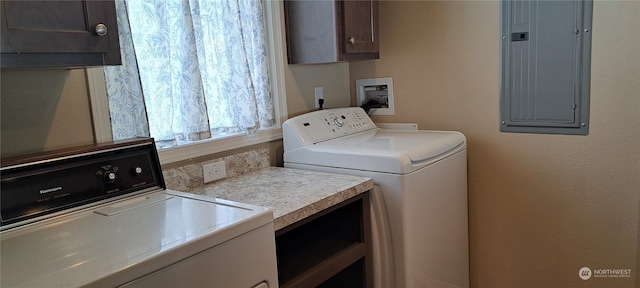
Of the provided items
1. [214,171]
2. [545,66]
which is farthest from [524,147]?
[214,171]

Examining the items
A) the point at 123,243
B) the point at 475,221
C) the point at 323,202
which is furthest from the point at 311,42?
the point at 123,243

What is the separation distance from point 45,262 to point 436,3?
2042mm

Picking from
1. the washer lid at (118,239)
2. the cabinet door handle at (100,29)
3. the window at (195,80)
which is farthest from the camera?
the window at (195,80)

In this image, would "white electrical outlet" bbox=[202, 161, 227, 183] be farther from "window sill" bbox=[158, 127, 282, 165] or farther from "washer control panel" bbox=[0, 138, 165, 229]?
"washer control panel" bbox=[0, 138, 165, 229]

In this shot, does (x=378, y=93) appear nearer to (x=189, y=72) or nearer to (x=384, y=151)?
(x=384, y=151)

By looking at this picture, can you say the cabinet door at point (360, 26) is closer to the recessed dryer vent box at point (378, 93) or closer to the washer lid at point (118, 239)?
the recessed dryer vent box at point (378, 93)

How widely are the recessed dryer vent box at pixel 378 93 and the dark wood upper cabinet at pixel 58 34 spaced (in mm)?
1621

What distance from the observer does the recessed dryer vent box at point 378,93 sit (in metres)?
2.55

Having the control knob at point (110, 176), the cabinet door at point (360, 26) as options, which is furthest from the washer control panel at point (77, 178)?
the cabinet door at point (360, 26)

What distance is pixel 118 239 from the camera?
1.07 m

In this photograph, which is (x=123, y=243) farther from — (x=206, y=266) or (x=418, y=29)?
(x=418, y=29)

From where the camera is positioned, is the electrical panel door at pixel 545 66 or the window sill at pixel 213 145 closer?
the window sill at pixel 213 145

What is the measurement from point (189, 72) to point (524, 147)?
1.58 m

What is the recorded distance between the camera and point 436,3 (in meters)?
2.30
